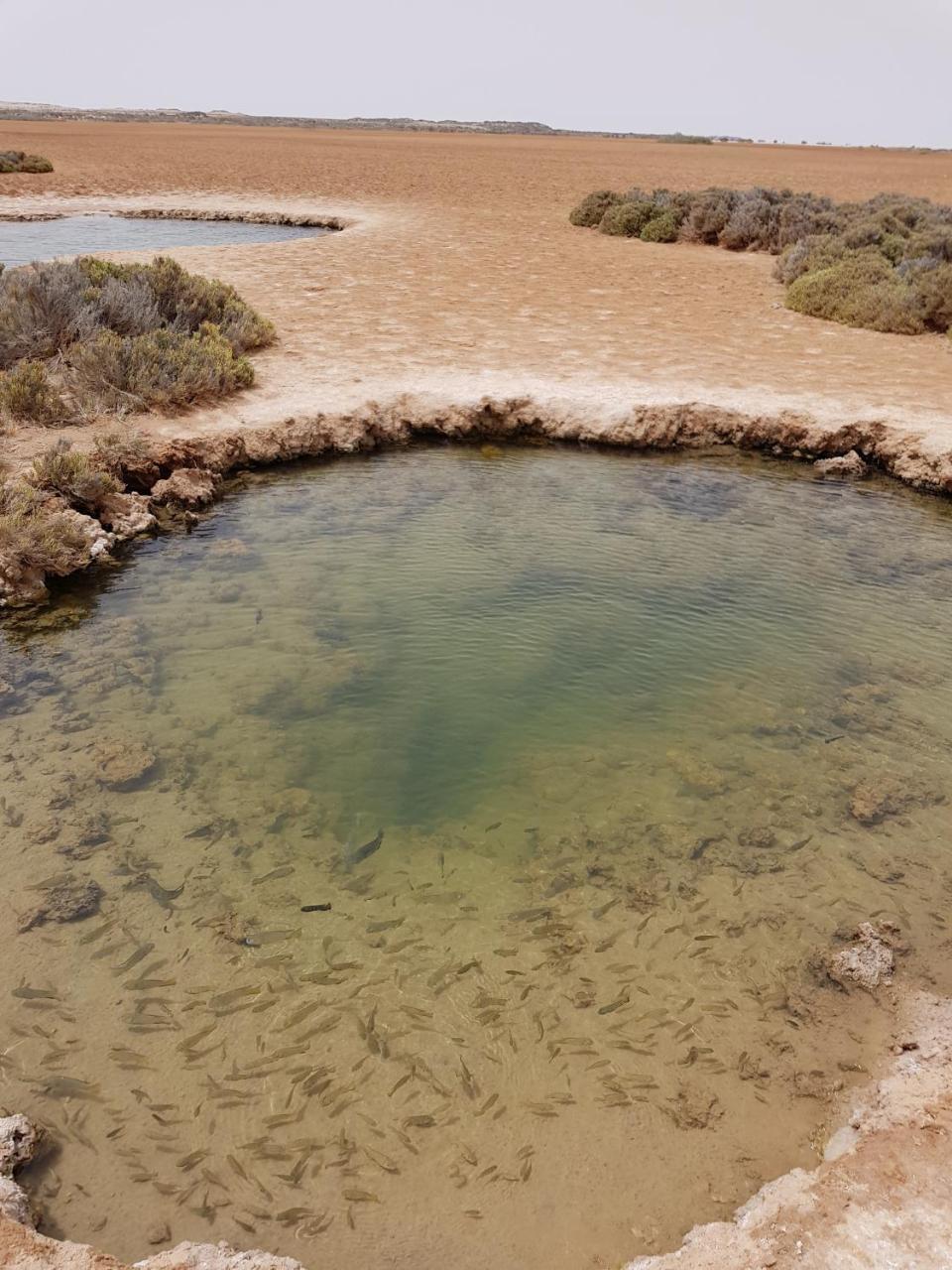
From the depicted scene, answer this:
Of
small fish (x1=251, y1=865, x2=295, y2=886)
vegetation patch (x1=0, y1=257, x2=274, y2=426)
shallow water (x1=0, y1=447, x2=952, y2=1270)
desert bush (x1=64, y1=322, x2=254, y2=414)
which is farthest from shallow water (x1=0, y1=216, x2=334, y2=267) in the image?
small fish (x1=251, y1=865, x2=295, y2=886)

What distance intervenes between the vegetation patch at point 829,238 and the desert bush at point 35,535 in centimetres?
1624

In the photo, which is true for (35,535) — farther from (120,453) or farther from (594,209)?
(594,209)

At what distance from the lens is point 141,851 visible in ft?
19.3

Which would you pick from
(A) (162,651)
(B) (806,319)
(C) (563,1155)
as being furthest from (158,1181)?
(B) (806,319)

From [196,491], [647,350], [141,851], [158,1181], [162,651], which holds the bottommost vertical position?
[158,1181]

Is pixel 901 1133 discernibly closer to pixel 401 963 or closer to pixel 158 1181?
pixel 401 963

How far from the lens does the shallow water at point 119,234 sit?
2500 cm

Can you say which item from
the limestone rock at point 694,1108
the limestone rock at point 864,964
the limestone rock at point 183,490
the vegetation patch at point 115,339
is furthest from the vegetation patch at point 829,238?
the limestone rock at point 694,1108

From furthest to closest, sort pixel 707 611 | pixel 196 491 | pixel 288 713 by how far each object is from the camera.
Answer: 1. pixel 196 491
2. pixel 707 611
3. pixel 288 713

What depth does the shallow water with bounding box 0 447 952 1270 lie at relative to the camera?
13.5 ft

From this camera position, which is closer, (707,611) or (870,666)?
(870,666)

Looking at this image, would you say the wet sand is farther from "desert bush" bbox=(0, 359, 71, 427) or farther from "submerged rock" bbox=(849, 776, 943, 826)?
"submerged rock" bbox=(849, 776, 943, 826)

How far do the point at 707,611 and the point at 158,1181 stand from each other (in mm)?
6813

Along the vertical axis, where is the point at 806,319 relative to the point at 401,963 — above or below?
above
